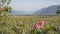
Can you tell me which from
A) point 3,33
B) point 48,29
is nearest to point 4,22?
point 3,33

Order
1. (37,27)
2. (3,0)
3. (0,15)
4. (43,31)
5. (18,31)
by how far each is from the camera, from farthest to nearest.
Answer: (0,15)
(3,0)
(18,31)
(43,31)
(37,27)

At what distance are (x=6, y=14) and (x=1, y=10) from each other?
0.17 metres

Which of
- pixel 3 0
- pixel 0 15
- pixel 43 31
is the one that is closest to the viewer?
pixel 43 31

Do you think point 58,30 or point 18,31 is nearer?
point 58,30

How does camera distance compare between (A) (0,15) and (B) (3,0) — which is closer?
(B) (3,0)

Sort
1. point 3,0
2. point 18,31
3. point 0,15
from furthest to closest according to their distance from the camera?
point 0,15, point 3,0, point 18,31

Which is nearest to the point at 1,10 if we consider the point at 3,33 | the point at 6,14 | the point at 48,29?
the point at 6,14

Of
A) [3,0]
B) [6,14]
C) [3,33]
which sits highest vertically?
[3,0]

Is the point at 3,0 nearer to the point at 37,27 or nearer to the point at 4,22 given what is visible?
the point at 4,22

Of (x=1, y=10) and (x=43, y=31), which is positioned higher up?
(x=1, y=10)

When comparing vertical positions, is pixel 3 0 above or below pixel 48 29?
above

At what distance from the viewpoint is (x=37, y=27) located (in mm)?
2416

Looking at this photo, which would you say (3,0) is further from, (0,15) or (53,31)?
(53,31)

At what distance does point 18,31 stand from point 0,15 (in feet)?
3.95
